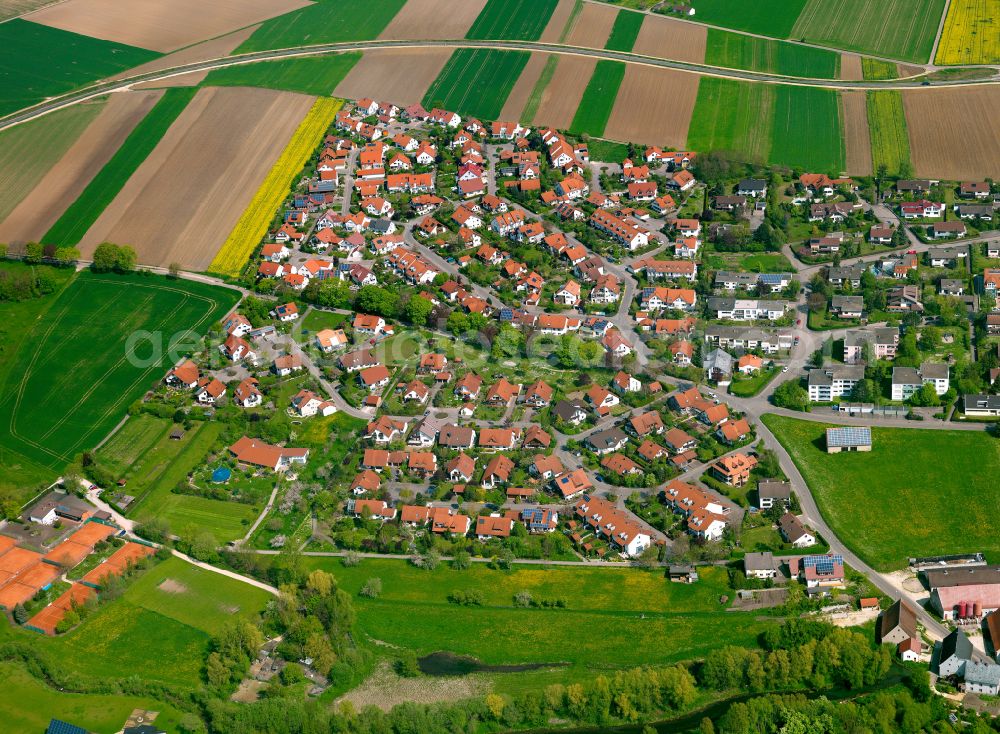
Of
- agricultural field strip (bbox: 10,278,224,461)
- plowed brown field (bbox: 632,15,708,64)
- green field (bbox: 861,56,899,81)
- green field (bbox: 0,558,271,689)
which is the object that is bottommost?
green field (bbox: 0,558,271,689)

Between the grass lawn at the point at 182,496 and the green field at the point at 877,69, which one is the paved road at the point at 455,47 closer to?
the green field at the point at 877,69

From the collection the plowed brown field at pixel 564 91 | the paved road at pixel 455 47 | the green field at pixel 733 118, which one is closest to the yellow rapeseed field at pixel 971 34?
the paved road at pixel 455 47

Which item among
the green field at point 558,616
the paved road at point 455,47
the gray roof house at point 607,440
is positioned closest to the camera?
the green field at point 558,616

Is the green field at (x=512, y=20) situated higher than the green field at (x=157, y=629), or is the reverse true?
the green field at (x=512, y=20)

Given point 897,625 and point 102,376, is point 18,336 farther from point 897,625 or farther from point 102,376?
point 897,625

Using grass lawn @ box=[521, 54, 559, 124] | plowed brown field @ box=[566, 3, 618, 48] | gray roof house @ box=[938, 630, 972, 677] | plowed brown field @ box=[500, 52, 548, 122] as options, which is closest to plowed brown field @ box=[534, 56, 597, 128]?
grass lawn @ box=[521, 54, 559, 124]

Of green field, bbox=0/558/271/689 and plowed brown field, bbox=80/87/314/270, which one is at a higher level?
plowed brown field, bbox=80/87/314/270

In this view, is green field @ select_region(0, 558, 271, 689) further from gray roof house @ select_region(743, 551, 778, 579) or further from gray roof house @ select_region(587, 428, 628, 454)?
gray roof house @ select_region(743, 551, 778, 579)
